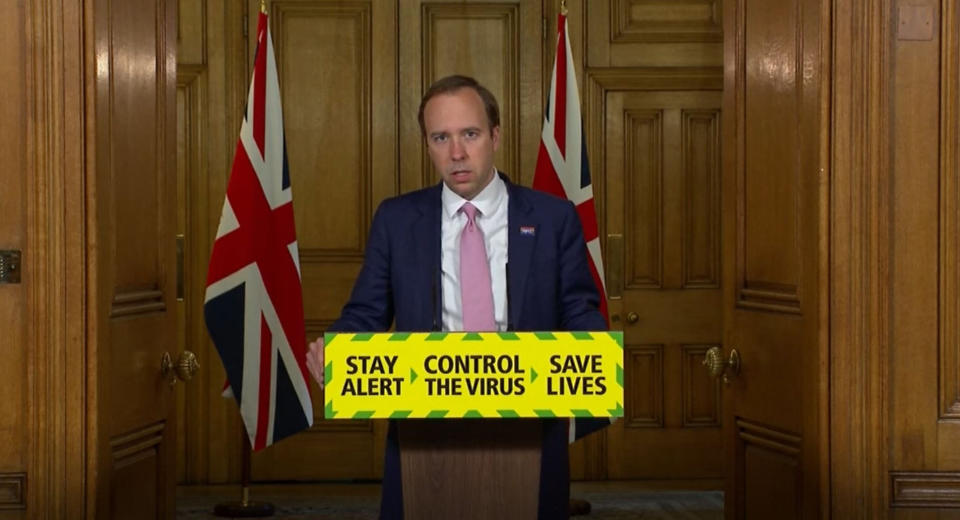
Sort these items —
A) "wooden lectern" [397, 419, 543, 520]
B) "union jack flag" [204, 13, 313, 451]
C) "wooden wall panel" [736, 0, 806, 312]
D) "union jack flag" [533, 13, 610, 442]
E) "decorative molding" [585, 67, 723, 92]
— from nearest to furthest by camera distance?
"wooden lectern" [397, 419, 543, 520], "wooden wall panel" [736, 0, 806, 312], "union jack flag" [204, 13, 313, 451], "union jack flag" [533, 13, 610, 442], "decorative molding" [585, 67, 723, 92]

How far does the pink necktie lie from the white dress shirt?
1.0 inches

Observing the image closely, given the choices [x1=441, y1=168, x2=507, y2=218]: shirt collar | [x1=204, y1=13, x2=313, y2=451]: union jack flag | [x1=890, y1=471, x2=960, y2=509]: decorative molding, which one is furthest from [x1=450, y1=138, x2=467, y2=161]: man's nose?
[x1=204, y1=13, x2=313, y2=451]: union jack flag

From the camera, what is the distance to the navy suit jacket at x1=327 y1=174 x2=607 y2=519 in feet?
9.41

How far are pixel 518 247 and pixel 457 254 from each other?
131 millimetres

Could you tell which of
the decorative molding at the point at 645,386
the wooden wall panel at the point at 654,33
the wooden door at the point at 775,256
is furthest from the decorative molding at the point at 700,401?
the wooden door at the point at 775,256

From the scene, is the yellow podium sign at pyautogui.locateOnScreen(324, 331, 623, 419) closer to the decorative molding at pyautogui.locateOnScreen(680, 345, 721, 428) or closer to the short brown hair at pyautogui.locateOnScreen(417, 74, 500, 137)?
the short brown hair at pyautogui.locateOnScreen(417, 74, 500, 137)

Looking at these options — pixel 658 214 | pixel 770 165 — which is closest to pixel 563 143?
pixel 658 214

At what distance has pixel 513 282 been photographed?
2869 millimetres

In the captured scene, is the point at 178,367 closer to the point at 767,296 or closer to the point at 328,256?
the point at 767,296

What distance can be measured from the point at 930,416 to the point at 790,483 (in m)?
0.38

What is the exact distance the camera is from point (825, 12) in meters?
3.07

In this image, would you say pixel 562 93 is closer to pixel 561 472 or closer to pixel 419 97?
pixel 419 97

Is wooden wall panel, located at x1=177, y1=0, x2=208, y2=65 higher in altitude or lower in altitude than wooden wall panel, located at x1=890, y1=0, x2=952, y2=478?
higher

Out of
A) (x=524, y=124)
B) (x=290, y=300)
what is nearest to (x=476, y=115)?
(x=290, y=300)
